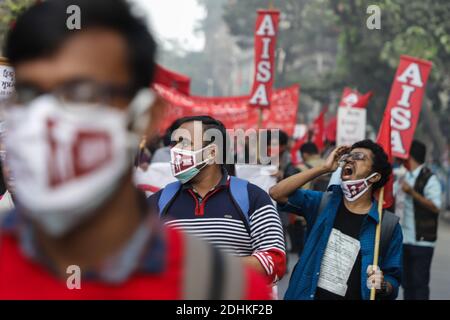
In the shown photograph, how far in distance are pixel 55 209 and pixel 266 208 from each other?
2.89 m

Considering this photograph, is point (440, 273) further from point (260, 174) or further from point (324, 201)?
point (324, 201)

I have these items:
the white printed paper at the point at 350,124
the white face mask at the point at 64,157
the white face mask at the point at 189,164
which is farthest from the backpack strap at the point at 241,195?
the white printed paper at the point at 350,124

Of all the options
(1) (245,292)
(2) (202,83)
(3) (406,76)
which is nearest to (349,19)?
(3) (406,76)

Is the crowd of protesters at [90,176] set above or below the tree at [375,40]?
above

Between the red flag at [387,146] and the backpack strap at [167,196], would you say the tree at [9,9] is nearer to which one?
the red flag at [387,146]

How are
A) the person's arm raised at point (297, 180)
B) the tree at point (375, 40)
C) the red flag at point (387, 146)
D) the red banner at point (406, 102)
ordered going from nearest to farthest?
the person's arm raised at point (297, 180)
the red flag at point (387, 146)
the red banner at point (406, 102)
the tree at point (375, 40)

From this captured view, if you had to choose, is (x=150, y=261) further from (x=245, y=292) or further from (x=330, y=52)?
(x=330, y=52)

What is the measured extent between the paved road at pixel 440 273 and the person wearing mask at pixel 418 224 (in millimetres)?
1223

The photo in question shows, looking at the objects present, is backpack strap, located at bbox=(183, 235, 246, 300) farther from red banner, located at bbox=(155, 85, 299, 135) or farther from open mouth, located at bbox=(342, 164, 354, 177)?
red banner, located at bbox=(155, 85, 299, 135)

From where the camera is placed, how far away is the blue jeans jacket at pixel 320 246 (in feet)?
16.7

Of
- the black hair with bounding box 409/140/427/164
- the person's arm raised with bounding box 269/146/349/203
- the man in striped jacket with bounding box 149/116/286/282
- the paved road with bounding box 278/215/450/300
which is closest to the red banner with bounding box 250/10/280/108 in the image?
the paved road with bounding box 278/215/450/300

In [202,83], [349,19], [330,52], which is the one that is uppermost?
[349,19]

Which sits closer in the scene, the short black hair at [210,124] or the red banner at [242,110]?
the short black hair at [210,124]
